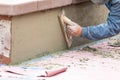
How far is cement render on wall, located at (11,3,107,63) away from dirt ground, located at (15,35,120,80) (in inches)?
3.5

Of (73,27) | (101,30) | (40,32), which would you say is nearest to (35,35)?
(40,32)

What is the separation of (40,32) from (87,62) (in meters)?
0.59

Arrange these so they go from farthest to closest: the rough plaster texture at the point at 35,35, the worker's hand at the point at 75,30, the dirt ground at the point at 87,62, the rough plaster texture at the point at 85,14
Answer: the rough plaster texture at the point at 85,14 → the worker's hand at the point at 75,30 → the rough plaster texture at the point at 35,35 → the dirt ground at the point at 87,62

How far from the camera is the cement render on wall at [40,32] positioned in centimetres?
411

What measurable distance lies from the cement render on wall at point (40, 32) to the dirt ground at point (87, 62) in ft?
0.29

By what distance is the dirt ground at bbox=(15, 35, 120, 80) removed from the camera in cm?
380

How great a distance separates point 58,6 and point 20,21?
24.2 inches

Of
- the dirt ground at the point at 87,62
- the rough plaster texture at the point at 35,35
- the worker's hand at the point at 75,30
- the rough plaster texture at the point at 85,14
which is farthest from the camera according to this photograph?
the rough plaster texture at the point at 85,14

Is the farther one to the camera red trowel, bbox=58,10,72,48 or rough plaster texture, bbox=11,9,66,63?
red trowel, bbox=58,10,72,48

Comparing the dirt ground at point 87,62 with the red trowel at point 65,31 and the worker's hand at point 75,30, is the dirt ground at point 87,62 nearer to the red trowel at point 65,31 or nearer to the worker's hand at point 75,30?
the red trowel at point 65,31

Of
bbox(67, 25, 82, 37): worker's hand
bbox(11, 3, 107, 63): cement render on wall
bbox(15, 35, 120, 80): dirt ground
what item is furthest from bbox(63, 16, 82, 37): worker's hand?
bbox(15, 35, 120, 80): dirt ground

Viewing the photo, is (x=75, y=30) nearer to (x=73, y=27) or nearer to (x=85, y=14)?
(x=73, y=27)

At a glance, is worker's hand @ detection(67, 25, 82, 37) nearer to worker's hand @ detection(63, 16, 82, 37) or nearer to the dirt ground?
worker's hand @ detection(63, 16, 82, 37)

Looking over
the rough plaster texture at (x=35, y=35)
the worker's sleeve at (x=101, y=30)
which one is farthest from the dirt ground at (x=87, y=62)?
the worker's sleeve at (x=101, y=30)
